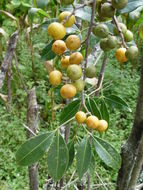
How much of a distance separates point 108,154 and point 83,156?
0.15 feet

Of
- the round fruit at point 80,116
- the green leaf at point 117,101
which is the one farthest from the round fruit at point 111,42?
the green leaf at point 117,101

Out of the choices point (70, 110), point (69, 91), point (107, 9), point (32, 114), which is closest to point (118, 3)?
point (107, 9)

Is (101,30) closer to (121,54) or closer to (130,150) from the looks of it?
(121,54)

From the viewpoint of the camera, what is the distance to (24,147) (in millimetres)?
470

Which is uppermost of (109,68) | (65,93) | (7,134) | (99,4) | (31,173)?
(99,4)

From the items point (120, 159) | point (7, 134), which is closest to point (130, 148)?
point (120, 159)

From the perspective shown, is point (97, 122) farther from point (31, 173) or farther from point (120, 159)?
point (31, 173)

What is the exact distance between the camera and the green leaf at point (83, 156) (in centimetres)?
47

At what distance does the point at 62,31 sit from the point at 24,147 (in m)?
0.21

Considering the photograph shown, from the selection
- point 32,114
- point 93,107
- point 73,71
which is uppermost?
point 73,71

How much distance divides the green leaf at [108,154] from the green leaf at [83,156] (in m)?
0.02

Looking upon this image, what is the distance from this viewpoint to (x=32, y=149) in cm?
47

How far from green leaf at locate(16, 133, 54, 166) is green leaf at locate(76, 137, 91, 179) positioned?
0.05 m

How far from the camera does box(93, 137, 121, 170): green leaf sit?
0.47 metres
